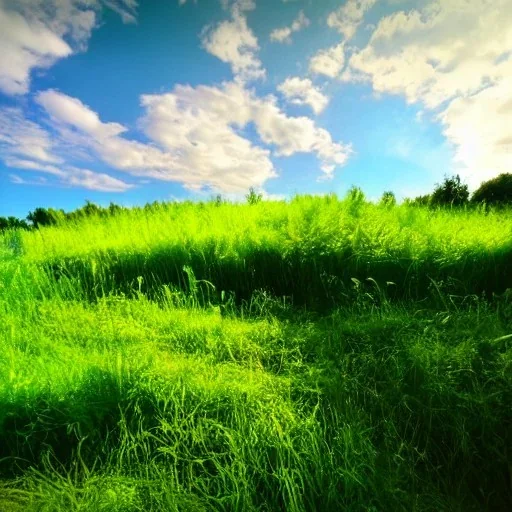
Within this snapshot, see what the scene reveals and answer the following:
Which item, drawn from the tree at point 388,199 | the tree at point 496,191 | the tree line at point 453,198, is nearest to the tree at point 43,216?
the tree line at point 453,198

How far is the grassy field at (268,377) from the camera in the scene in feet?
7.16

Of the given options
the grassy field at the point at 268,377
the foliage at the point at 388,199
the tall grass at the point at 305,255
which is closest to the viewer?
the grassy field at the point at 268,377

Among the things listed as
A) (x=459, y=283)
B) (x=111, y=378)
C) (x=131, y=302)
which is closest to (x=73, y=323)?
(x=131, y=302)

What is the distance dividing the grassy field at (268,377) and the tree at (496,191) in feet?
15.2

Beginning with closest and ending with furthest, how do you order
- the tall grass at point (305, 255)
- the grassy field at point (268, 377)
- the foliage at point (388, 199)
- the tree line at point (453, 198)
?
the grassy field at point (268, 377)
the tall grass at point (305, 255)
the foliage at point (388, 199)
the tree line at point (453, 198)

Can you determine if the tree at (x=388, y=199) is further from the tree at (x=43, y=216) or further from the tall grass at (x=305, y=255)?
the tree at (x=43, y=216)

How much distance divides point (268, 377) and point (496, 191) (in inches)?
346

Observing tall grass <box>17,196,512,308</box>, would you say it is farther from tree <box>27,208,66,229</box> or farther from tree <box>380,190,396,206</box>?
tree <box>27,208,66,229</box>

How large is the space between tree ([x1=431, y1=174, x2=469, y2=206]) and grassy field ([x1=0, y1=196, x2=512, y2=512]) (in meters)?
→ 4.60

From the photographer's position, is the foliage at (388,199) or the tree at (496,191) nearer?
the foliage at (388,199)

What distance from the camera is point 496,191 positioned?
9.48 metres

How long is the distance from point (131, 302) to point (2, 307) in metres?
1.48

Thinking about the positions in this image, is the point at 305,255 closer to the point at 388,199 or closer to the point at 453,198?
the point at 388,199

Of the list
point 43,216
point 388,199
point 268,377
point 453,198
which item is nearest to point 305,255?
point 268,377
